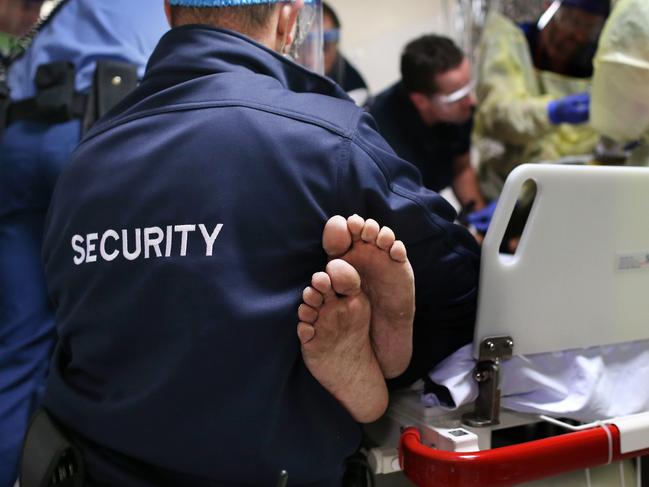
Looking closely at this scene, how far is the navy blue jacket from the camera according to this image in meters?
0.84

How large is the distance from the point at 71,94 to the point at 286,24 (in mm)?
713

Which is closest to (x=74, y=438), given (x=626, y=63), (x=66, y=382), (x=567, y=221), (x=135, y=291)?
(x=66, y=382)

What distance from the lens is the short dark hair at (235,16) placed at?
96 cm

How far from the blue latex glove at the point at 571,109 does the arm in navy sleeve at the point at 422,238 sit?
54.7 inches

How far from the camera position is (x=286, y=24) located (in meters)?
1.03

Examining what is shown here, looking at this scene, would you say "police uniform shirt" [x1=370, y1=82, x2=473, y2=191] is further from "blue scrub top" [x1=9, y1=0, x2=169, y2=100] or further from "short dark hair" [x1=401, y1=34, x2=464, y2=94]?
"blue scrub top" [x1=9, y1=0, x2=169, y2=100]

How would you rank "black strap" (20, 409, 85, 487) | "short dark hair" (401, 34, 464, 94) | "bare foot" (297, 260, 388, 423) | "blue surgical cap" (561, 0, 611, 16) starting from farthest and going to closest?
1. "short dark hair" (401, 34, 464, 94)
2. "blue surgical cap" (561, 0, 611, 16)
3. "black strap" (20, 409, 85, 487)
4. "bare foot" (297, 260, 388, 423)

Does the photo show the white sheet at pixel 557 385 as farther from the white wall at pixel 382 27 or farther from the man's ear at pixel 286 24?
the white wall at pixel 382 27

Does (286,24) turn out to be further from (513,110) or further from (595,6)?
(595,6)

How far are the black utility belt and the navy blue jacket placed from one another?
591mm

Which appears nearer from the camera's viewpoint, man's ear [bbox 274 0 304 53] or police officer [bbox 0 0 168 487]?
man's ear [bbox 274 0 304 53]

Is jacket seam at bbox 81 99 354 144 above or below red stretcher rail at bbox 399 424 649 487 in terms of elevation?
above

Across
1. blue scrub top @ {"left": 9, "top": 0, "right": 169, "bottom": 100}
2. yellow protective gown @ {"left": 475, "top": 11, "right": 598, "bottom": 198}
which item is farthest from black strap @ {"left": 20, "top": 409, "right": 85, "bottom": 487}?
yellow protective gown @ {"left": 475, "top": 11, "right": 598, "bottom": 198}

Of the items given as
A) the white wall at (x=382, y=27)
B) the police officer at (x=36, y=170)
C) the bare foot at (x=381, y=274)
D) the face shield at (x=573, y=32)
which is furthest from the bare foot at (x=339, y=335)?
the white wall at (x=382, y=27)
